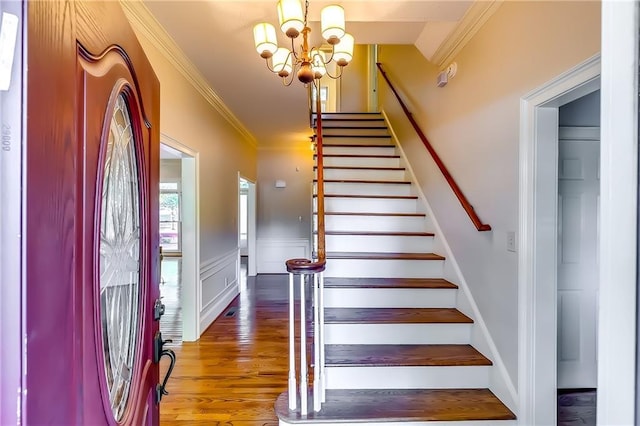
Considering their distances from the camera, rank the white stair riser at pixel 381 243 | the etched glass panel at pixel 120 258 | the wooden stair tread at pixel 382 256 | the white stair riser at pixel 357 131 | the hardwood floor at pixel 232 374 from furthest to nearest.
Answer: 1. the white stair riser at pixel 357 131
2. the white stair riser at pixel 381 243
3. the wooden stair tread at pixel 382 256
4. the hardwood floor at pixel 232 374
5. the etched glass panel at pixel 120 258

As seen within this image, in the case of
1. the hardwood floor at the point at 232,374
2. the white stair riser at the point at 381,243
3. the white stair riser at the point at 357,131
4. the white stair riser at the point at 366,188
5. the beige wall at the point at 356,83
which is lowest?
the hardwood floor at the point at 232,374

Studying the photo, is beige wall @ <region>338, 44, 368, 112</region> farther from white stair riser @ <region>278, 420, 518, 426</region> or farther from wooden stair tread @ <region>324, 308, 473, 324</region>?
white stair riser @ <region>278, 420, 518, 426</region>

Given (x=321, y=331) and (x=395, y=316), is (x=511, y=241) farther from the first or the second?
(x=321, y=331)

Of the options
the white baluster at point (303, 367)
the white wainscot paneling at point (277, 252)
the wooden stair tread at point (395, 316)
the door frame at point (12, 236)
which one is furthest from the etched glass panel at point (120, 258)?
the white wainscot paneling at point (277, 252)

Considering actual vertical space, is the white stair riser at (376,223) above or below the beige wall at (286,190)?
below

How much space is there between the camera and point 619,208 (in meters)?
0.50

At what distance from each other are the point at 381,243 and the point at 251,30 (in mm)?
2093

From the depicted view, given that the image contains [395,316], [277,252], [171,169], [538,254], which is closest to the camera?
[538,254]

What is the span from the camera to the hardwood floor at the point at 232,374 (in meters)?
2.12

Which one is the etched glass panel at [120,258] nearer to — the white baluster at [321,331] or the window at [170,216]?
the white baluster at [321,331]

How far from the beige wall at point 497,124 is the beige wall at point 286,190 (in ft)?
13.2

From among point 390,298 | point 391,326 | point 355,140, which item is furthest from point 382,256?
point 355,140

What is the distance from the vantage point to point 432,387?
1984mm

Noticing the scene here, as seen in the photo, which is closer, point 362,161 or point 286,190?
point 362,161
